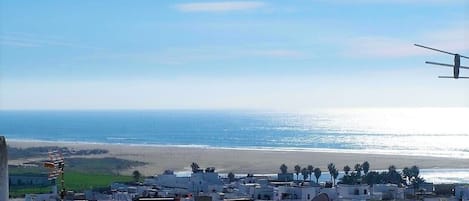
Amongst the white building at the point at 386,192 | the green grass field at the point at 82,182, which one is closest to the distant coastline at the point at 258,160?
the green grass field at the point at 82,182

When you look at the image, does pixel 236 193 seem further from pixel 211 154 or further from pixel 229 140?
pixel 229 140

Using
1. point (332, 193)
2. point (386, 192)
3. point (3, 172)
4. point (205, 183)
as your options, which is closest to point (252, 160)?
point (205, 183)

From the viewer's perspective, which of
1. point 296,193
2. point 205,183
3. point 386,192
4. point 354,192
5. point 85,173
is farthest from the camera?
point 85,173

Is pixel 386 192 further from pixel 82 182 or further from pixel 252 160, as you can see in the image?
pixel 252 160

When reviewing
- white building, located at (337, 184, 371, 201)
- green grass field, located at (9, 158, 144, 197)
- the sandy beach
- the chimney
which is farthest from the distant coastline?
the chimney

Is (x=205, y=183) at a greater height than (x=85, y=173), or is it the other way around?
(x=85, y=173)

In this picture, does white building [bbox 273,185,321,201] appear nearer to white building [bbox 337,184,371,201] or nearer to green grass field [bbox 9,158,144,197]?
white building [bbox 337,184,371,201]

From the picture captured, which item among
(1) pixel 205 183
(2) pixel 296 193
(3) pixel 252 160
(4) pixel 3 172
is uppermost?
(3) pixel 252 160

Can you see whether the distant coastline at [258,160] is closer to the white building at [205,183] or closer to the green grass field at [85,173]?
the green grass field at [85,173]
